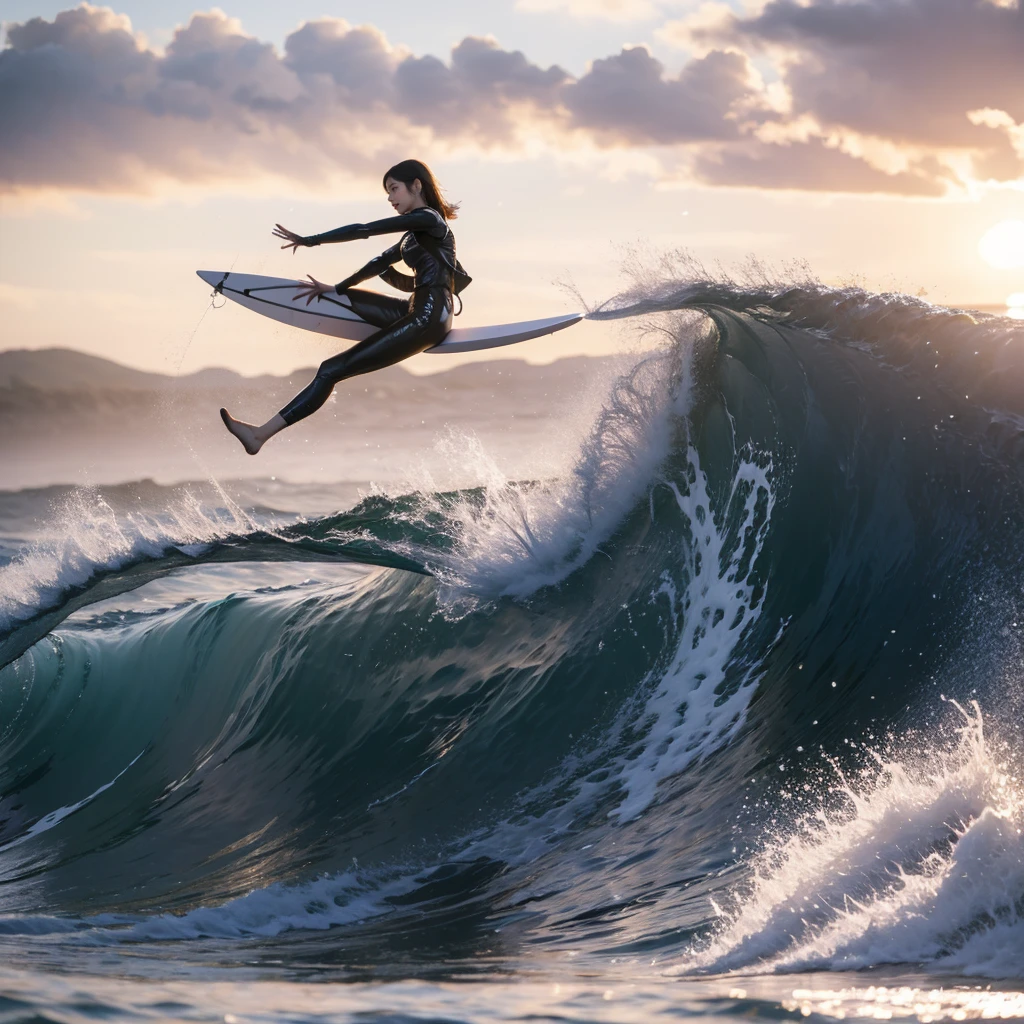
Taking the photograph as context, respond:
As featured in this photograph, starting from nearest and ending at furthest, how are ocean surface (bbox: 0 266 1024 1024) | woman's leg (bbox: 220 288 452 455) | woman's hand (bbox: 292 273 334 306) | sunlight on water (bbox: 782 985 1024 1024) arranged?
sunlight on water (bbox: 782 985 1024 1024) < ocean surface (bbox: 0 266 1024 1024) < woman's leg (bbox: 220 288 452 455) < woman's hand (bbox: 292 273 334 306)

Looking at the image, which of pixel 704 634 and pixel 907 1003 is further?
pixel 704 634

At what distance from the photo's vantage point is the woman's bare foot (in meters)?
6.17

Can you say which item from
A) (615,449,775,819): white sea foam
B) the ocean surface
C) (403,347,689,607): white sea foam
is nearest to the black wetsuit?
the ocean surface

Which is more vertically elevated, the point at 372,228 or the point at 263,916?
the point at 372,228

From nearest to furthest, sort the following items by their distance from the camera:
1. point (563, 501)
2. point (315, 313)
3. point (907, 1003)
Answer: point (907, 1003)
point (315, 313)
point (563, 501)

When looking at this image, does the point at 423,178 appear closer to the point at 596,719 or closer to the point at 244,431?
the point at 244,431

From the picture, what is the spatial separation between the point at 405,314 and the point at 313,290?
2.27 ft

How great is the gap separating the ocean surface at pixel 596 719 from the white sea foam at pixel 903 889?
1cm

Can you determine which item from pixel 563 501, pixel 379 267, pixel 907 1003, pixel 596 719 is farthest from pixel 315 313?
pixel 907 1003

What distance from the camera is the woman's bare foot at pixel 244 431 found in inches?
243

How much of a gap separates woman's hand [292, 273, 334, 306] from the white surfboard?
5cm

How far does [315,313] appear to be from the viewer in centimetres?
712

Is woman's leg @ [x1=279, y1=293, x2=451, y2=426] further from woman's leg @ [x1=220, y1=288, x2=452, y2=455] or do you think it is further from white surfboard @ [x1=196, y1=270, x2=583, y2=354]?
white surfboard @ [x1=196, y1=270, x2=583, y2=354]

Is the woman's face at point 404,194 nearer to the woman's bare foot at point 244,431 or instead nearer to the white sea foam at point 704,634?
the woman's bare foot at point 244,431
